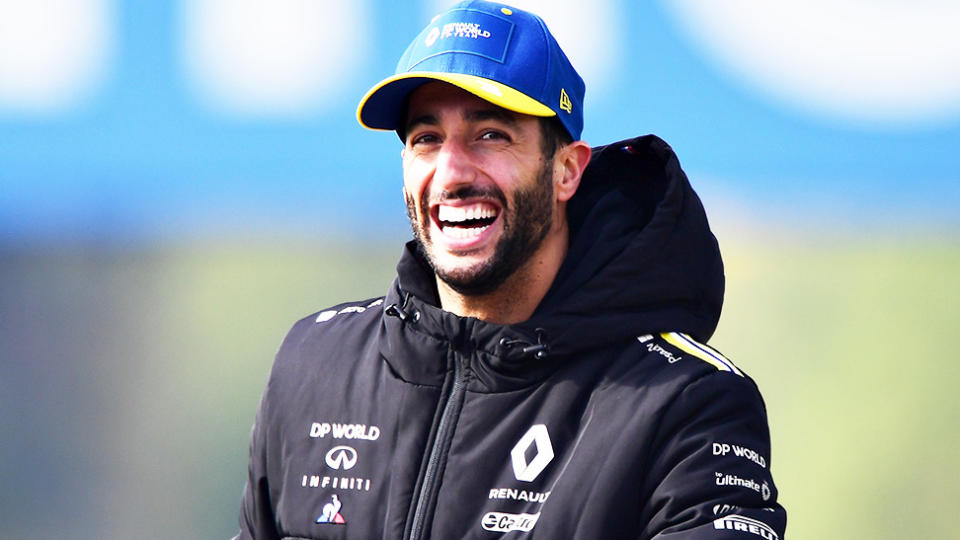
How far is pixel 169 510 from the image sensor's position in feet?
14.1

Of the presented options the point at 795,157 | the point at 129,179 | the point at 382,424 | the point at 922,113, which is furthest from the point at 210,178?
the point at 382,424

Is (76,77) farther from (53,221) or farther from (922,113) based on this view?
(922,113)

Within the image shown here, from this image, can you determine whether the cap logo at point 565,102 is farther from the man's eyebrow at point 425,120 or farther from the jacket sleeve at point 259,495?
the jacket sleeve at point 259,495

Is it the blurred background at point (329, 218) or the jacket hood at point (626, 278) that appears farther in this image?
the blurred background at point (329, 218)

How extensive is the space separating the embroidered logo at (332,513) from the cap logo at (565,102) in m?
0.68

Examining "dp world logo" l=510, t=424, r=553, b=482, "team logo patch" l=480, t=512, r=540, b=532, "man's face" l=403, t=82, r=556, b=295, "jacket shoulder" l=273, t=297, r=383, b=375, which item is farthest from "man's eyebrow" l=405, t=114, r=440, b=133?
"team logo patch" l=480, t=512, r=540, b=532

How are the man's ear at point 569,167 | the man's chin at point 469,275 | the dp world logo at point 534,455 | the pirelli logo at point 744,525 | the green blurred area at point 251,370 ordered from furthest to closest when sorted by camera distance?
1. the green blurred area at point 251,370
2. the man's ear at point 569,167
3. the man's chin at point 469,275
4. the dp world logo at point 534,455
5. the pirelli logo at point 744,525

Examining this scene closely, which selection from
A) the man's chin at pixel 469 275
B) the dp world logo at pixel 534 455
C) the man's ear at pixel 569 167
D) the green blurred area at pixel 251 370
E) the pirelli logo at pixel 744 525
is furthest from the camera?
the green blurred area at pixel 251 370

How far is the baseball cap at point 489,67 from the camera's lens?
190cm

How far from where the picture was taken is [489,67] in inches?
75.0

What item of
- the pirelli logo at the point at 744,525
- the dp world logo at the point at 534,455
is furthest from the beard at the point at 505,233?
the pirelli logo at the point at 744,525

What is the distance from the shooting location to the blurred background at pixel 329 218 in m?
3.86

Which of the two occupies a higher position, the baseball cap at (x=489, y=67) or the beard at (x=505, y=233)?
the baseball cap at (x=489, y=67)

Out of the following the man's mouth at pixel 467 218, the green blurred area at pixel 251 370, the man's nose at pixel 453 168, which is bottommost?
the green blurred area at pixel 251 370
